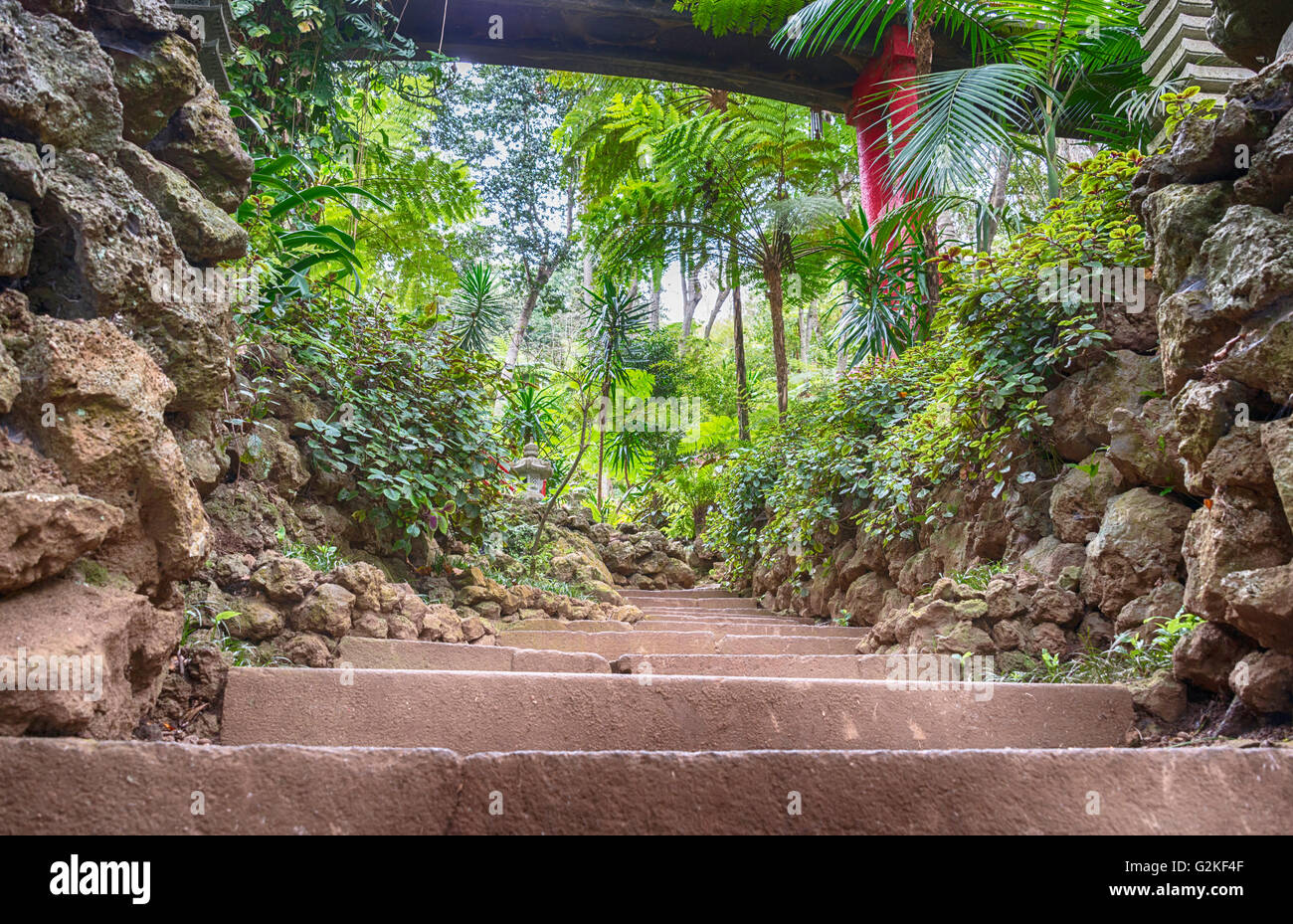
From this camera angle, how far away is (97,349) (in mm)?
1562

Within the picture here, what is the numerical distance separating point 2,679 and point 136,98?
1.36m

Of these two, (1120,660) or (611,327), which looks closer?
(1120,660)

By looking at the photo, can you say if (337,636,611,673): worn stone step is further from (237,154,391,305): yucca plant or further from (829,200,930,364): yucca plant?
(829,200,930,364): yucca plant

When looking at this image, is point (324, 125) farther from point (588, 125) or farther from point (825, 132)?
point (825, 132)

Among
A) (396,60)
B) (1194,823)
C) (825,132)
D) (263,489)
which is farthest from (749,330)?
(1194,823)

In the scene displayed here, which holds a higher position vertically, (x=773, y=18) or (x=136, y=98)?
(x=773, y=18)

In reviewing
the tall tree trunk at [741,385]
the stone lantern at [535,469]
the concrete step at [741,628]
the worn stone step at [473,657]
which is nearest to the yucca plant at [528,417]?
the stone lantern at [535,469]

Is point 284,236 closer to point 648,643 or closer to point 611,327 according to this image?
point 648,643

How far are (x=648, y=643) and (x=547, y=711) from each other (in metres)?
1.90

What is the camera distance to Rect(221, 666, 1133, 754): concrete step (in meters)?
1.93

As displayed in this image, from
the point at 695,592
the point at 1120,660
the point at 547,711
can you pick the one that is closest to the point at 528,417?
the point at 695,592

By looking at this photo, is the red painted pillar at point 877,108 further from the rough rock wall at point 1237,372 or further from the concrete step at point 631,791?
the concrete step at point 631,791

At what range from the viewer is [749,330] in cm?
2453

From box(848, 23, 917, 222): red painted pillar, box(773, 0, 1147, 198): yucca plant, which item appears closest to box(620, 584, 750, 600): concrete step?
box(848, 23, 917, 222): red painted pillar
